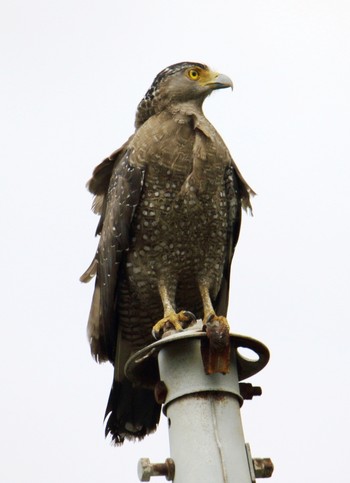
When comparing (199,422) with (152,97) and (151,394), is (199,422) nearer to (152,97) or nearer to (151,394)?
(151,394)

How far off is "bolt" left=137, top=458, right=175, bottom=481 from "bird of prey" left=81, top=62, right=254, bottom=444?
2249 millimetres

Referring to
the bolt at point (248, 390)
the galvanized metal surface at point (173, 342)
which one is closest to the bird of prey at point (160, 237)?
the galvanized metal surface at point (173, 342)

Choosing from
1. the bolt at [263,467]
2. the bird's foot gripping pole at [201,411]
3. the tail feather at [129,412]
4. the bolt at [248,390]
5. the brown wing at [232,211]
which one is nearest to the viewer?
the bird's foot gripping pole at [201,411]

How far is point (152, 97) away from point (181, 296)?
1.79 meters

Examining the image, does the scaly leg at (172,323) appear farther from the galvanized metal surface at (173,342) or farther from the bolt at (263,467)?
the bolt at (263,467)

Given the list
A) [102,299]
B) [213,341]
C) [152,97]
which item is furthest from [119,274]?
[213,341]

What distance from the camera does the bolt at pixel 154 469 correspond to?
4941mm

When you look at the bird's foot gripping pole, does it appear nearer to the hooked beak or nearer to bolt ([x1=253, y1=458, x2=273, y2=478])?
bolt ([x1=253, y1=458, x2=273, y2=478])

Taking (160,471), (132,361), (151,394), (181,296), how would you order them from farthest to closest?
1. (181,296)
2. (151,394)
3. (132,361)
4. (160,471)

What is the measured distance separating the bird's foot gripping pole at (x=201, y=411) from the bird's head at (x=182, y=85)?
311 cm

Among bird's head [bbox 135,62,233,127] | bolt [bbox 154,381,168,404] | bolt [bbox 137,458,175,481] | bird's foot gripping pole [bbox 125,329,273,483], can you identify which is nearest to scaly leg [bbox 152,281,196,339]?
bird's foot gripping pole [bbox 125,329,273,483]

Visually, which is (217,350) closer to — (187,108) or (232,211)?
(232,211)

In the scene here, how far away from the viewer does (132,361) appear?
18.9 feet

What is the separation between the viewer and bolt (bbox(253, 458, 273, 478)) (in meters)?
5.07
